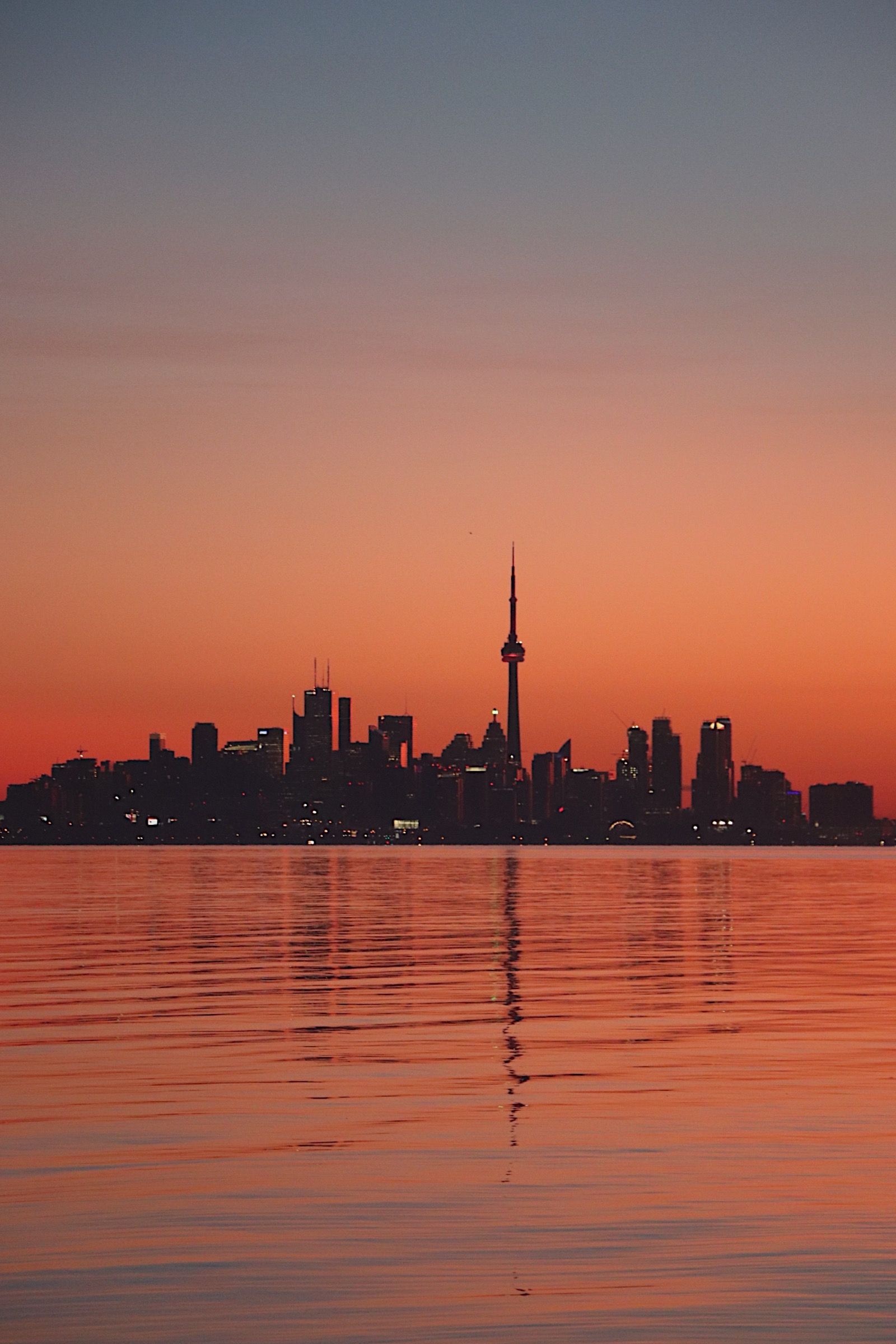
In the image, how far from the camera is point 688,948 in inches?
3034

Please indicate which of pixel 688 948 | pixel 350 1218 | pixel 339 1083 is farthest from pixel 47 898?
pixel 350 1218

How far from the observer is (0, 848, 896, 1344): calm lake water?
1830cm

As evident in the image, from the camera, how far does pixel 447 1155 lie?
88.2 ft

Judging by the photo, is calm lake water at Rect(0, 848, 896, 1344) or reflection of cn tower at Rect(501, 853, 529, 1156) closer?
calm lake water at Rect(0, 848, 896, 1344)

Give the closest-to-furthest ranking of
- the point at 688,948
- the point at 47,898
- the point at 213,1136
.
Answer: the point at 213,1136, the point at 688,948, the point at 47,898

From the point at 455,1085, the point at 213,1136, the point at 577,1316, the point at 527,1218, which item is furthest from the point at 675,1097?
the point at 577,1316

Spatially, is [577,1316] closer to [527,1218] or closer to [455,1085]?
[527,1218]

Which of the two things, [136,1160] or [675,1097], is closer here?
[136,1160]

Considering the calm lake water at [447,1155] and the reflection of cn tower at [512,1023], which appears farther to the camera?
the reflection of cn tower at [512,1023]

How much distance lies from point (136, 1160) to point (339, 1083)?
8.68m

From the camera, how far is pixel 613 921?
337ft

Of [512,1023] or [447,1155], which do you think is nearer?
[447,1155]

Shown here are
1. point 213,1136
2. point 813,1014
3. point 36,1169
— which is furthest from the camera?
point 813,1014

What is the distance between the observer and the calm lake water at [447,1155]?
60.0 feet
